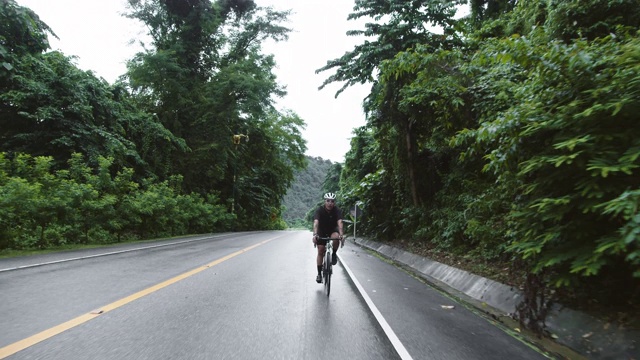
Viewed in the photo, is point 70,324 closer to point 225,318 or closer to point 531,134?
point 225,318

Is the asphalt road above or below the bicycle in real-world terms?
below

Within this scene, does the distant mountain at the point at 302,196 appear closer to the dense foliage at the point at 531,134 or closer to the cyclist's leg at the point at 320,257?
the dense foliage at the point at 531,134

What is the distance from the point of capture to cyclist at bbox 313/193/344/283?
795 cm

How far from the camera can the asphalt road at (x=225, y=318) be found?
404 cm

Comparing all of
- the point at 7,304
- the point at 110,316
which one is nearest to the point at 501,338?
the point at 110,316

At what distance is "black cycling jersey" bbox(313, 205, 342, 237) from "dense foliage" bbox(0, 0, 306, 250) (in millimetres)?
8731

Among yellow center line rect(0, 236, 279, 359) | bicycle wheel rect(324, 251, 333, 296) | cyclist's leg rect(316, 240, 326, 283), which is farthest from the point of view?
cyclist's leg rect(316, 240, 326, 283)

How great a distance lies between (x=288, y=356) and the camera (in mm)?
3906

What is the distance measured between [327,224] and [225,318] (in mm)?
3382

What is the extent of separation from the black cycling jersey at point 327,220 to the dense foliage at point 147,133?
873 cm

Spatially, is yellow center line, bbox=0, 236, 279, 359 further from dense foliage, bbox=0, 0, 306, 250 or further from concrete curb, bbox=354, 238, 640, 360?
dense foliage, bbox=0, 0, 306, 250

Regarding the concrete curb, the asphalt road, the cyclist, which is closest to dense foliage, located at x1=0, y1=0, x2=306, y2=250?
the asphalt road

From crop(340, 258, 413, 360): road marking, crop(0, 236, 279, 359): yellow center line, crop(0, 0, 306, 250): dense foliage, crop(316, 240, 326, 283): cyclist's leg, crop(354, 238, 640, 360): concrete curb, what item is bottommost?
crop(0, 236, 279, 359): yellow center line

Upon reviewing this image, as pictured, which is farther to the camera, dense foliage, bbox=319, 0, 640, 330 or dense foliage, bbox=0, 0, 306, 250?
dense foliage, bbox=0, 0, 306, 250
